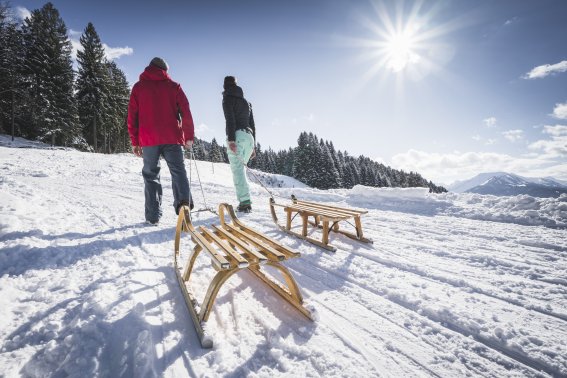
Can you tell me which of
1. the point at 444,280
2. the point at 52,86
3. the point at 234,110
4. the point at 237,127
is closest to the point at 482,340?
the point at 444,280

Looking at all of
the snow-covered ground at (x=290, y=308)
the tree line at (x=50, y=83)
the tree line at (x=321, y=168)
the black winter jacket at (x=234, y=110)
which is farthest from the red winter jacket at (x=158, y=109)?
the tree line at (x=321, y=168)

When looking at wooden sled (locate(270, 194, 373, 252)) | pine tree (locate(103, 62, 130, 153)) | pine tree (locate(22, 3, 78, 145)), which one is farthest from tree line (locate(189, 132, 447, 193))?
wooden sled (locate(270, 194, 373, 252))

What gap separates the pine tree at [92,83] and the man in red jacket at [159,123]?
3170cm

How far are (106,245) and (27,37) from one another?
122 feet

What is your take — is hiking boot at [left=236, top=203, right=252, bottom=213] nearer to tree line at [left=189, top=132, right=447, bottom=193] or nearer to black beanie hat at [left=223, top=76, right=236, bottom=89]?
black beanie hat at [left=223, top=76, right=236, bottom=89]

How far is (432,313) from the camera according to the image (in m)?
2.38

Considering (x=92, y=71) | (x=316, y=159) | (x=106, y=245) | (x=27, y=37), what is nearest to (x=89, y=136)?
(x=92, y=71)

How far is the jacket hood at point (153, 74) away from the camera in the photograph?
4.46 metres

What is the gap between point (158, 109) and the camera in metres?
4.45

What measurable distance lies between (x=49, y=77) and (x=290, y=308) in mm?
36327

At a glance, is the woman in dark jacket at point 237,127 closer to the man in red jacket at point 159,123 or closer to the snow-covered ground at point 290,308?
the man in red jacket at point 159,123

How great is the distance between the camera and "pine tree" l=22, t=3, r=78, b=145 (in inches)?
1035

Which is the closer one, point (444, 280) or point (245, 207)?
point (444, 280)

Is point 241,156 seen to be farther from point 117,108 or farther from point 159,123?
point 117,108
